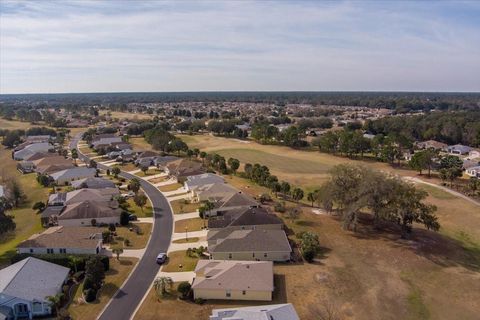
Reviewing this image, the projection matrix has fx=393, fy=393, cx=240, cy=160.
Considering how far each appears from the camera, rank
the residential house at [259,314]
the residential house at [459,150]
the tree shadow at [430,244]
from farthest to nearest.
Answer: the residential house at [459,150], the tree shadow at [430,244], the residential house at [259,314]

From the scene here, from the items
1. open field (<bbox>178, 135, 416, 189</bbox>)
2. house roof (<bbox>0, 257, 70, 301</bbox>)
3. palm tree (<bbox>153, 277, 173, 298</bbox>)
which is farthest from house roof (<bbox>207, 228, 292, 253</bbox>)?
open field (<bbox>178, 135, 416, 189</bbox>)

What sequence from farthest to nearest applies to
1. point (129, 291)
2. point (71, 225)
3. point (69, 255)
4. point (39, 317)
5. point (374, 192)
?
1. point (71, 225)
2. point (374, 192)
3. point (69, 255)
4. point (129, 291)
5. point (39, 317)

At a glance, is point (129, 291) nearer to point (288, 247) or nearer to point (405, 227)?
point (288, 247)

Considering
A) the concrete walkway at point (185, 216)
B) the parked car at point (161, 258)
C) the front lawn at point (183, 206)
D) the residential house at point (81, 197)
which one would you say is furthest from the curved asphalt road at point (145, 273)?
the residential house at point (81, 197)

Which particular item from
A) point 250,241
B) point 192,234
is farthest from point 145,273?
point 250,241

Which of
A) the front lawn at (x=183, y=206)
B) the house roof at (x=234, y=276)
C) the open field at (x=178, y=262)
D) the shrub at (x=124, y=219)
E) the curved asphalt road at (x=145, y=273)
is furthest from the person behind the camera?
the front lawn at (x=183, y=206)

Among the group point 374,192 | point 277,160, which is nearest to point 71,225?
point 374,192

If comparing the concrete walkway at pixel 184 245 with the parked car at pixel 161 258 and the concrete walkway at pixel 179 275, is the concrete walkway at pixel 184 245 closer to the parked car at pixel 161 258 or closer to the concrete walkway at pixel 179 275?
the parked car at pixel 161 258
